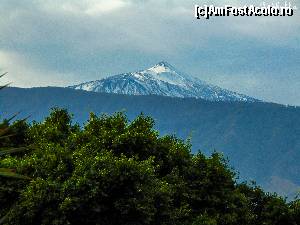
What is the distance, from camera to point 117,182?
47.7 m

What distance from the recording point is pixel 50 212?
46.1 meters

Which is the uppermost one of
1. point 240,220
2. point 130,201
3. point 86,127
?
point 86,127

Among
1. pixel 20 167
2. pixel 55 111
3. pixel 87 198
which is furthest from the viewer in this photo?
pixel 55 111

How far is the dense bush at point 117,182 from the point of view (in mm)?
46750

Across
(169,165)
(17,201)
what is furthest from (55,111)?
(17,201)

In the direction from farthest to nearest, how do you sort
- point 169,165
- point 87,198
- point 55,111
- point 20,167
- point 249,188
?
point 249,188, point 55,111, point 169,165, point 20,167, point 87,198

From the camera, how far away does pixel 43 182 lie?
156 feet

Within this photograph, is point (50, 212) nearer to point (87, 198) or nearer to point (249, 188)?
point (87, 198)

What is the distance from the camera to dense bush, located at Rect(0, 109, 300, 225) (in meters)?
46.8

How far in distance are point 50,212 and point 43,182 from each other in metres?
2.69

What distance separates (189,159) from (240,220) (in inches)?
348

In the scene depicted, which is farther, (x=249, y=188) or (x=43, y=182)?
(x=249, y=188)

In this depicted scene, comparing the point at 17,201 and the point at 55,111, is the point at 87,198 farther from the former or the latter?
the point at 55,111

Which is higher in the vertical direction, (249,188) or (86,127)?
(86,127)
